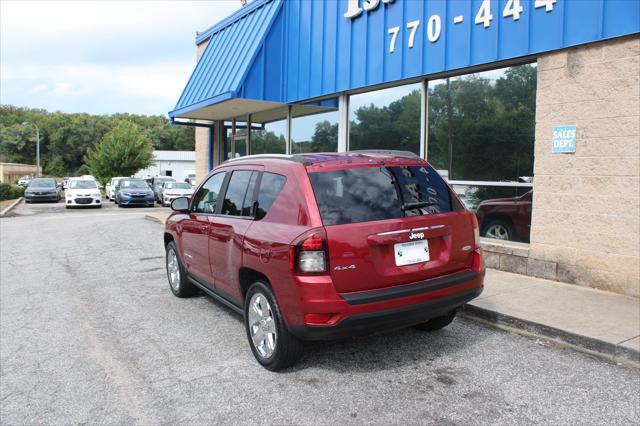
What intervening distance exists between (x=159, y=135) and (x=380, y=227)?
Result: 106m

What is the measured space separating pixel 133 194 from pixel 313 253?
25.3m

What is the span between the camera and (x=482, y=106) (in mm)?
7652

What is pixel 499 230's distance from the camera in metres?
7.58

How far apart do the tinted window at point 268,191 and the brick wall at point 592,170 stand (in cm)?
416

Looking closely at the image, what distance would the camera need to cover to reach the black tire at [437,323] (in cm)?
477

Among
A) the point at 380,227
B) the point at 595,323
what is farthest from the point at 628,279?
the point at 380,227

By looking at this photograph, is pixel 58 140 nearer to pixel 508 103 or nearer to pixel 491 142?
pixel 491 142

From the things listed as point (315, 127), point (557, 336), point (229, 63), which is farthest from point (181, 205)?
point (229, 63)

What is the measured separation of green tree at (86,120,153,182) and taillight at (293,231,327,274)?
4419 centimetres

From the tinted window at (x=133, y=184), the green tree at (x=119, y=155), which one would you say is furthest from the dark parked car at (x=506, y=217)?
the green tree at (x=119, y=155)

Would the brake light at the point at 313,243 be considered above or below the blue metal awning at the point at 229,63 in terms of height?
below

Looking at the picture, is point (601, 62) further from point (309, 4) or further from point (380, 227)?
point (309, 4)

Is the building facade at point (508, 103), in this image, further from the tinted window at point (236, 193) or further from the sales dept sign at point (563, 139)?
the tinted window at point (236, 193)

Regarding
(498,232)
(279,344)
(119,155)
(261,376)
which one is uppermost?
(119,155)
